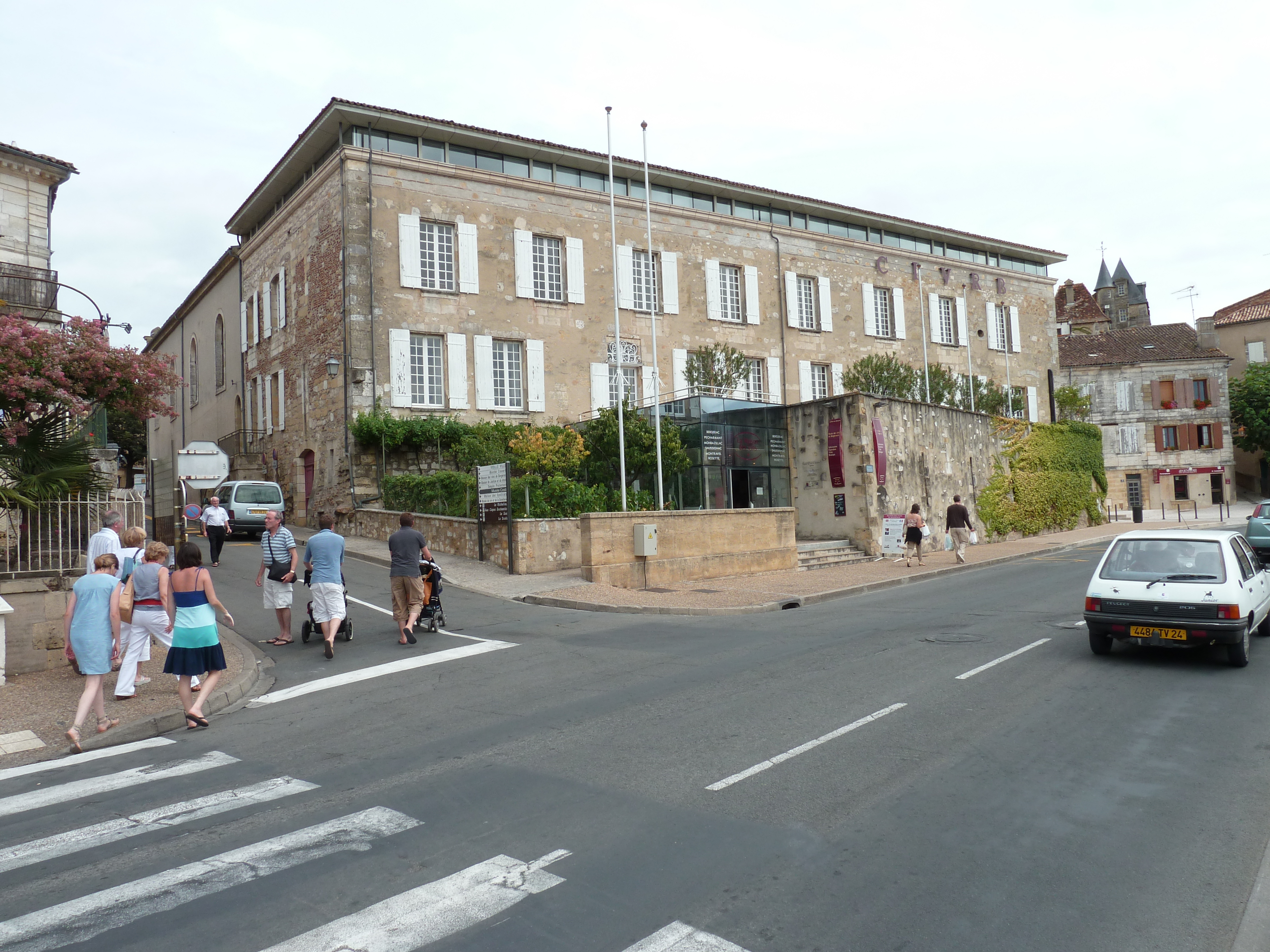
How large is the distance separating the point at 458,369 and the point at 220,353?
609 inches

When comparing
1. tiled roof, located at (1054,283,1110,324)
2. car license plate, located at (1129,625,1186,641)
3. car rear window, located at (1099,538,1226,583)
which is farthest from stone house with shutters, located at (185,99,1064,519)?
tiled roof, located at (1054,283,1110,324)

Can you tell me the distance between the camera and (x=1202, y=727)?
6.76 m

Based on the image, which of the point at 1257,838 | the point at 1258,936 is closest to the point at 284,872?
the point at 1258,936

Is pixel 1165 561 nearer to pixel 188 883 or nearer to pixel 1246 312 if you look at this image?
pixel 188 883

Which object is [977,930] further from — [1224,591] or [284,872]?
[1224,591]

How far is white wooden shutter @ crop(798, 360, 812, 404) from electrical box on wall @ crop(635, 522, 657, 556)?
56.8 feet

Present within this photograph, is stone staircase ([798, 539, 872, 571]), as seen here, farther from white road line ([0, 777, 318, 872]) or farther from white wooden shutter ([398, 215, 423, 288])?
white road line ([0, 777, 318, 872])

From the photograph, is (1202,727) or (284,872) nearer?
(284,872)

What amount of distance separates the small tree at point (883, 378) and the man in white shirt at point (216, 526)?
19607 millimetres

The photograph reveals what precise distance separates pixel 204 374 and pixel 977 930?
4026cm

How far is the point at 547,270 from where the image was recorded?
93.6ft

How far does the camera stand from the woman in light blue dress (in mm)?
7316

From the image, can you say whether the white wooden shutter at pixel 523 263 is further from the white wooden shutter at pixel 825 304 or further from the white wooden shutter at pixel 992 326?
the white wooden shutter at pixel 992 326

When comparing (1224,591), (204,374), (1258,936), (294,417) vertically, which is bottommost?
(1258,936)
